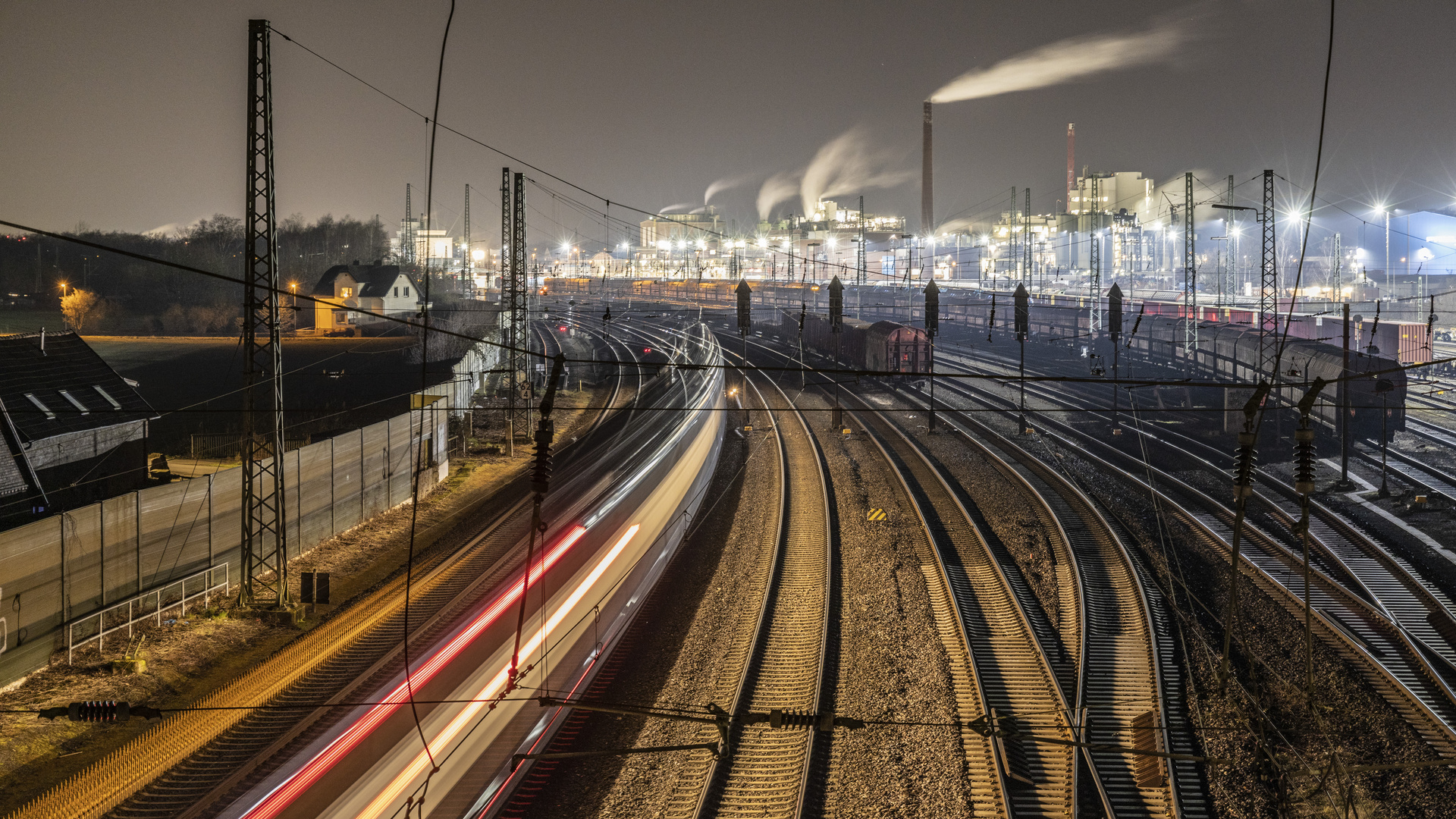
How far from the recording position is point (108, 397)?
59.4ft

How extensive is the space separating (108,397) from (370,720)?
14.7 m

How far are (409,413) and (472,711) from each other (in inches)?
535

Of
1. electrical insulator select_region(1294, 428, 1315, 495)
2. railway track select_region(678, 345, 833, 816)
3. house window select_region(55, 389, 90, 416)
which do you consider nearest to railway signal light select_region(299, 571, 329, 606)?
railway track select_region(678, 345, 833, 816)

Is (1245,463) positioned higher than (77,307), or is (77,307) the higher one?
(77,307)

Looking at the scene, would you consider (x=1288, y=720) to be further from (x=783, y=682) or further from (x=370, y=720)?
(x=370, y=720)

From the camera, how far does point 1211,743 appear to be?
31.7 feet

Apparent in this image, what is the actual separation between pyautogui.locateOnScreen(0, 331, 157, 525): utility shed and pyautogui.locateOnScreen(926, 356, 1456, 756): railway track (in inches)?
707

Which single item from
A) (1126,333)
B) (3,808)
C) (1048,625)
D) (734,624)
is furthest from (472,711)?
(1126,333)

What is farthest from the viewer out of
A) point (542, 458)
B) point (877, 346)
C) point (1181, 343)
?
point (877, 346)

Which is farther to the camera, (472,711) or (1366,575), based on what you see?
(1366,575)

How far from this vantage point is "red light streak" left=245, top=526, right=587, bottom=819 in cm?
627

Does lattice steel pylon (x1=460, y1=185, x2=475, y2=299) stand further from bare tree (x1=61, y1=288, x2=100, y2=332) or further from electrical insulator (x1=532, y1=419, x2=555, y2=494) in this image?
electrical insulator (x1=532, y1=419, x2=555, y2=494)

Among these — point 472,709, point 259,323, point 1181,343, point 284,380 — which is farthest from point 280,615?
point 1181,343

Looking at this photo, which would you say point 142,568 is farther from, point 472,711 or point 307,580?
point 472,711
